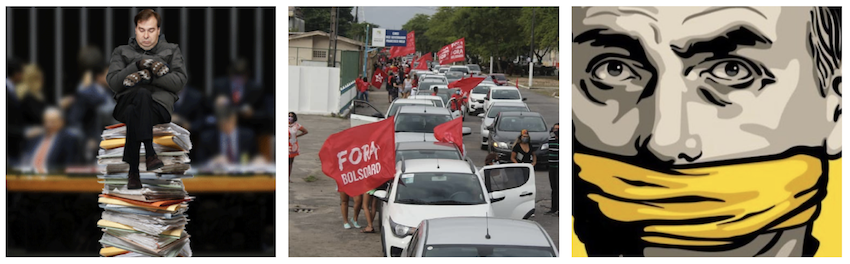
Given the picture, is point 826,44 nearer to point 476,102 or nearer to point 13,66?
point 13,66

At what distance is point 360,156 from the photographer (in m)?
10.0

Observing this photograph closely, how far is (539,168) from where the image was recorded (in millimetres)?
19609

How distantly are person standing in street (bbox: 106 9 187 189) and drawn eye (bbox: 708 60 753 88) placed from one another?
4133mm

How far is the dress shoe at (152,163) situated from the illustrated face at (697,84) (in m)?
3.30

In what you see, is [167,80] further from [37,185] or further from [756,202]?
[756,202]

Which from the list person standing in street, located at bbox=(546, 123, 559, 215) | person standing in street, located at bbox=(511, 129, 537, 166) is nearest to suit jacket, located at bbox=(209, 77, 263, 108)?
person standing in street, located at bbox=(546, 123, 559, 215)

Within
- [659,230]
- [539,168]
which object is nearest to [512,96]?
[539,168]

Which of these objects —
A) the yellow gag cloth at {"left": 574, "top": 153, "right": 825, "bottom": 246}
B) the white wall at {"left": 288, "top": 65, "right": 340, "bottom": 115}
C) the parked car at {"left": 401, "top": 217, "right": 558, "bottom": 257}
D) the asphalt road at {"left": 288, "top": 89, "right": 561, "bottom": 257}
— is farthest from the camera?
the white wall at {"left": 288, "top": 65, "right": 340, "bottom": 115}

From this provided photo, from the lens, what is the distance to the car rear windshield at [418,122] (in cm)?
2006

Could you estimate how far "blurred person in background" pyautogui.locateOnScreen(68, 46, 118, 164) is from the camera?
23.9ft

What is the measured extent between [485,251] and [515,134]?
13050 mm

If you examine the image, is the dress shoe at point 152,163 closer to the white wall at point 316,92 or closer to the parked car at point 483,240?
the parked car at point 483,240

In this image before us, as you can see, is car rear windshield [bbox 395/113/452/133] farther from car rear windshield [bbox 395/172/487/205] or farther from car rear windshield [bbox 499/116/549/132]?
car rear windshield [bbox 395/172/487/205]

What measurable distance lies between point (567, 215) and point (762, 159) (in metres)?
1.63
